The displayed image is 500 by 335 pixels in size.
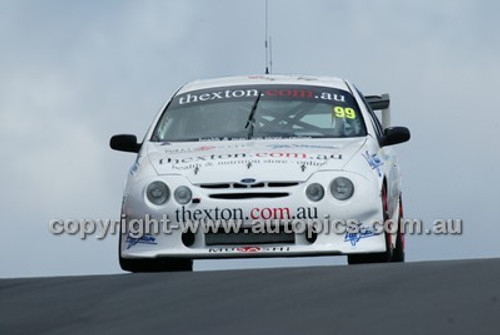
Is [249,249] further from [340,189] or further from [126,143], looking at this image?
[126,143]

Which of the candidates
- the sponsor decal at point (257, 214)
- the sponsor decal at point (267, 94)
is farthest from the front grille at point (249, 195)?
the sponsor decal at point (267, 94)

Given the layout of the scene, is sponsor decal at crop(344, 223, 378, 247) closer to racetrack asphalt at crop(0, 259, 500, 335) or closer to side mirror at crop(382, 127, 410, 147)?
side mirror at crop(382, 127, 410, 147)

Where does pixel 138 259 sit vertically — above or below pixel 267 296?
below

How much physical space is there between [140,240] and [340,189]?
4.36 feet

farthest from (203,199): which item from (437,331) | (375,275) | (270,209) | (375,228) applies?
(437,331)

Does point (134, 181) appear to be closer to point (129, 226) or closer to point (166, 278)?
point (129, 226)

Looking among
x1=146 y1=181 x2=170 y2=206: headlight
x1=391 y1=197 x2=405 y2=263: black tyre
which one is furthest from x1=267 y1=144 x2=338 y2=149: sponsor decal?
x1=391 y1=197 x2=405 y2=263: black tyre

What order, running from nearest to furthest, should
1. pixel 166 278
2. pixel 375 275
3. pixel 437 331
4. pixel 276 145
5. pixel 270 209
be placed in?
pixel 437 331, pixel 375 275, pixel 166 278, pixel 270 209, pixel 276 145

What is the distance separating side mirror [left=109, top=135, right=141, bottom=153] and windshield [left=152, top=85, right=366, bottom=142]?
153mm

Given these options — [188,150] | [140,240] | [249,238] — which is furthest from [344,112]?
[140,240]

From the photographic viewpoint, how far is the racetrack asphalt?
4891 millimetres

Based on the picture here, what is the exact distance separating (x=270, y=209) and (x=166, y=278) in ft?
7.43

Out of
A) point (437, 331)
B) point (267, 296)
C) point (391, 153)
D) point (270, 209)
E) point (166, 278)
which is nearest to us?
point (437, 331)

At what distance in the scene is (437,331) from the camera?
4590 millimetres
